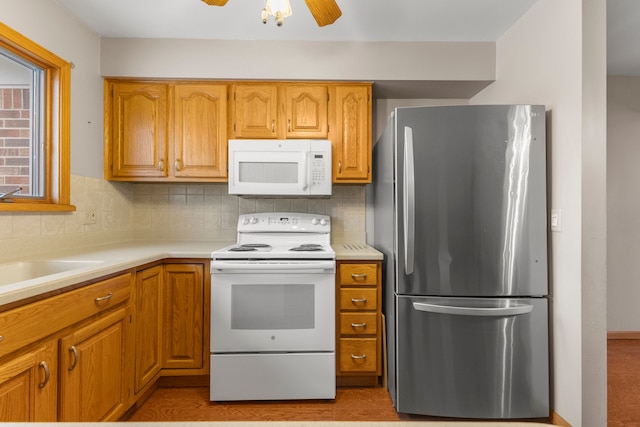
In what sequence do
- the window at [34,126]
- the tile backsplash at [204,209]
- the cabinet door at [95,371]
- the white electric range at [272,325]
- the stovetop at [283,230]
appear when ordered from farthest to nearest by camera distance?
1. the tile backsplash at [204,209]
2. the stovetop at [283,230]
3. the white electric range at [272,325]
4. the window at [34,126]
5. the cabinet door at [95,371]

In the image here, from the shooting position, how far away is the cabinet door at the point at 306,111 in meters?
2.35

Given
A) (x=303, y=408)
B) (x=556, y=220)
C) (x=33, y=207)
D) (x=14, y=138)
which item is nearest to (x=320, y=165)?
(x=556, y=220)

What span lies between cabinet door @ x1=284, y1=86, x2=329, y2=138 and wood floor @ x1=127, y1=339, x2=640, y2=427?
1.77 metres

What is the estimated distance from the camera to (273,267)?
1912 millimetres

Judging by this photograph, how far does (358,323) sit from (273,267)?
66 centimetres

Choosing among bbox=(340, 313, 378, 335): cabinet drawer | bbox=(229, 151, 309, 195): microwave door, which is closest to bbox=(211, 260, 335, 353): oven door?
bbox=(340, 313, 378, 335): cabinet drawer

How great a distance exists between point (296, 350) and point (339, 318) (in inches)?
13.0

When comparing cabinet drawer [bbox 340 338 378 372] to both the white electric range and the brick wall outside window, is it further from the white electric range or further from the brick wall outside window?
the brick wall outside window

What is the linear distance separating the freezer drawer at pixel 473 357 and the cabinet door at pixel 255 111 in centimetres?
152

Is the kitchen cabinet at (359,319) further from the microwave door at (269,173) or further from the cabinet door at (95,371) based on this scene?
the cabinet door at (95,371)

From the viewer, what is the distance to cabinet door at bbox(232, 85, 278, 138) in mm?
2342

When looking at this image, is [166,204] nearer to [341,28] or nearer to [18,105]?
[18,105]

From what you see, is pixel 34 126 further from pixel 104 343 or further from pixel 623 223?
pixel 623 223

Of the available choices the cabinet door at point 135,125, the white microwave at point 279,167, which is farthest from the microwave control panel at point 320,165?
the cabinet door at point 135,125
